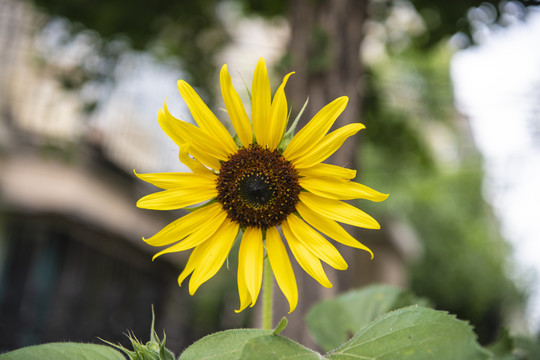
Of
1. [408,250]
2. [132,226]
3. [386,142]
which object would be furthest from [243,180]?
[408,250]

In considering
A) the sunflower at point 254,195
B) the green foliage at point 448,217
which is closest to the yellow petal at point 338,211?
the sunflower at point 254,195

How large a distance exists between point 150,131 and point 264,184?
513 cm

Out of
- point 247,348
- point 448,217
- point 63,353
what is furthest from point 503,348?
point 448,217

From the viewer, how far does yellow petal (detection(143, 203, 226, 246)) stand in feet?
2.27

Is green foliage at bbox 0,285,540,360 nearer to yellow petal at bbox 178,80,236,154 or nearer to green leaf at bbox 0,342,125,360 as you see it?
green leaf at bbox 0,342,125,360

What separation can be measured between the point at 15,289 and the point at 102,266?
0.91 m

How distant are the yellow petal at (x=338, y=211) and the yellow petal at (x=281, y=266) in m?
0.07

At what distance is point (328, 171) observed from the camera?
0.72 meters

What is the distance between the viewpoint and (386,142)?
134 inches

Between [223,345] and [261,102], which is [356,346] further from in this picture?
[261,102]

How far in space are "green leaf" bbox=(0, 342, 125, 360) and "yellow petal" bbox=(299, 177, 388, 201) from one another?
32 centimetres

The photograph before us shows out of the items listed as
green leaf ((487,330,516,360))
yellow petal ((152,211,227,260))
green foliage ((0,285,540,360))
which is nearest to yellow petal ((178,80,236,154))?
yellow petal ((152,211,227,260))

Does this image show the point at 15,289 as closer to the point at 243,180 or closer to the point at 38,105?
the point at 38,105

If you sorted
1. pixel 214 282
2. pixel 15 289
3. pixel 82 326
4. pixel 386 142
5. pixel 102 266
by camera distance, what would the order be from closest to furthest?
pixel 386 142
pixel 82 326
pixel 15 289
pixel 102 266
pixel 214 282
